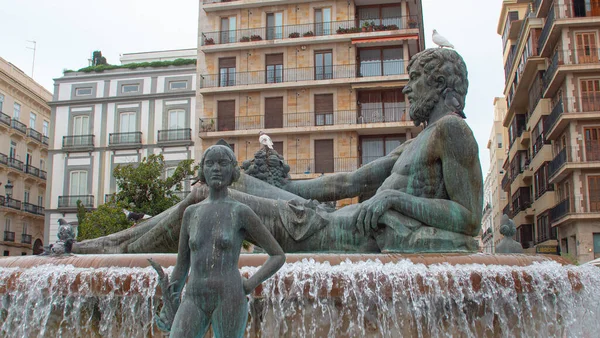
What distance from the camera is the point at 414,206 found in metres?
5.47

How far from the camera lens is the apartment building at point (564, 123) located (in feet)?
117

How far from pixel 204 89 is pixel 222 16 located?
564 cm

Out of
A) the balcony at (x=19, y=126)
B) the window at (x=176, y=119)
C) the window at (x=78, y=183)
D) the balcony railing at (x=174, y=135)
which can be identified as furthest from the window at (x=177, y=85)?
the balcony at (x=19, y=126)

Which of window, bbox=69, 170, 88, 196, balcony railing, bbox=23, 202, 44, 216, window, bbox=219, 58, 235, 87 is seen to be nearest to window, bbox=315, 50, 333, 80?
window, bbox=219, 58, 235, 87

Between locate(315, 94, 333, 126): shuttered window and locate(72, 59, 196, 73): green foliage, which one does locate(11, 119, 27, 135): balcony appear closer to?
locate(72, 59, 196, 73): green foliage

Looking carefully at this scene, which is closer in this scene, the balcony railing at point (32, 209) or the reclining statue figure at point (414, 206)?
the reclining statue figure at point (414, 206)

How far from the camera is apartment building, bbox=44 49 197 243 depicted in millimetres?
48906

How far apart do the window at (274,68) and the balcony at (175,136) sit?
8.13m

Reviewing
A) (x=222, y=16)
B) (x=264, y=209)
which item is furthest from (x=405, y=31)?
(x=264, y=209)

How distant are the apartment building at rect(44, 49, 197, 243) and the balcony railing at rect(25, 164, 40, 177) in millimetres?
8473

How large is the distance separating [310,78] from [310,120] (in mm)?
2782

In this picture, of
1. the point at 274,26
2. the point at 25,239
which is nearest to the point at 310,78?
the point at 274,26

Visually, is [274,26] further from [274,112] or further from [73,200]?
[73,200]

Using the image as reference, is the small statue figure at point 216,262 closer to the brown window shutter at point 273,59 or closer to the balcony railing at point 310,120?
the balcony railing at point 310,120
